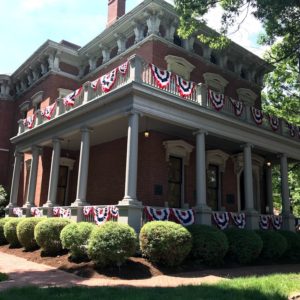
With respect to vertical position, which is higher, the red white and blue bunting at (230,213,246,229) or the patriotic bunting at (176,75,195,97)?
the patriotic bunting at (176,75,195,97)

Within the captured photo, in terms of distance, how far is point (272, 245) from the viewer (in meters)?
14.7

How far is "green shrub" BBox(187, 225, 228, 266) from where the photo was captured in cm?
1234

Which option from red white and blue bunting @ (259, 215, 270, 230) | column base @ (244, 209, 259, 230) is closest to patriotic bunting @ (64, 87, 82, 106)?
column base @ (244, 209, 259, 230)

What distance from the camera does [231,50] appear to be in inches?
842

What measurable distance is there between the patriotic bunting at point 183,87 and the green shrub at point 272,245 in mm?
6442

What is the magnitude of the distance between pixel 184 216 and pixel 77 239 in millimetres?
4257

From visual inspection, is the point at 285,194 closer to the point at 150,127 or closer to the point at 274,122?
the point at 274,122

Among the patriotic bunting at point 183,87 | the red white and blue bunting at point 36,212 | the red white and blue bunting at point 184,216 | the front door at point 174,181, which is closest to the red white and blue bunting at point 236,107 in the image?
the patriotic bunting at point 183,87

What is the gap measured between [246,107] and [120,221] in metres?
8.85

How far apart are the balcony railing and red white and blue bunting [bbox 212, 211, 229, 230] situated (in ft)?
14.2

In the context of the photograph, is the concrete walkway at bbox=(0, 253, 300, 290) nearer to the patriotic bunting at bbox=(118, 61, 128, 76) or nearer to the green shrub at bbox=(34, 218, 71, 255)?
the green shrub at bbox=(34, 218, 71, 255)

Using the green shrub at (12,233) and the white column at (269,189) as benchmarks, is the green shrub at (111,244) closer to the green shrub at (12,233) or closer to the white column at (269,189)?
the green shrub at (12,233)

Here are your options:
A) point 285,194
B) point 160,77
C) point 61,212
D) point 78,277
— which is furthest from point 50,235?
point 285,194

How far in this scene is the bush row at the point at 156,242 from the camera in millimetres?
10984
